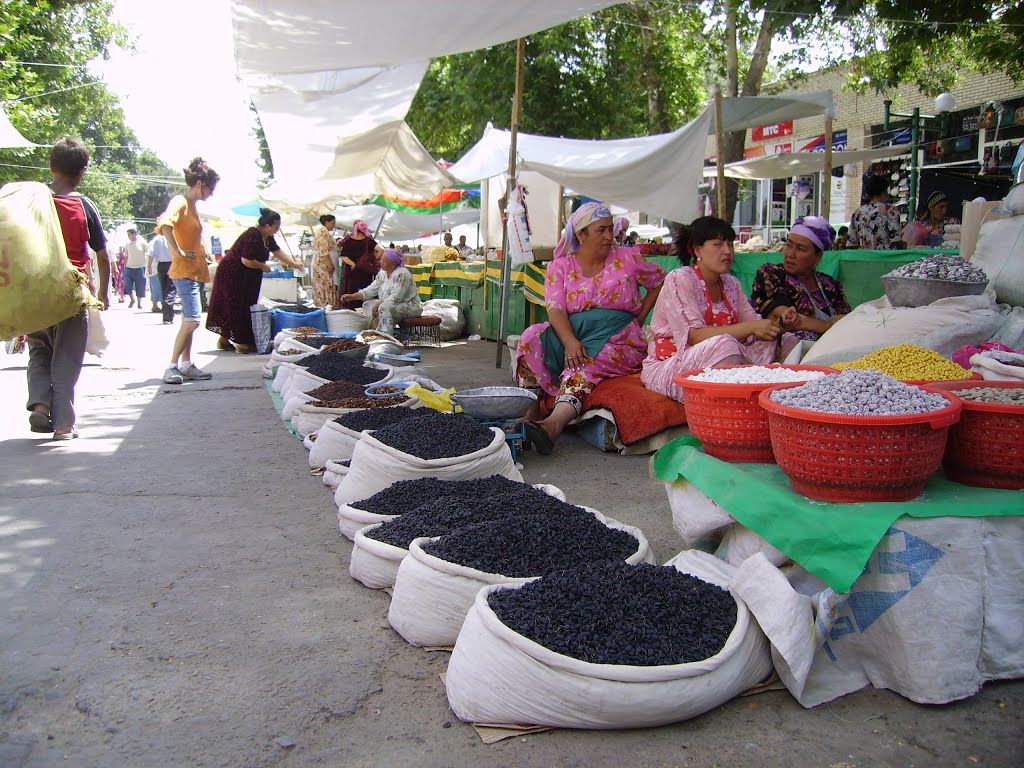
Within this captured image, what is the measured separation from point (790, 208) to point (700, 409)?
18.6m

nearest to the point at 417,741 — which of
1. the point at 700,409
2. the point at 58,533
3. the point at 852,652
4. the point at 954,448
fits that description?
the point at 852,652

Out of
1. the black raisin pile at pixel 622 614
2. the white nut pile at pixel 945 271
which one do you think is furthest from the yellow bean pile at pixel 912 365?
the black raisin pile at pixel 622 614

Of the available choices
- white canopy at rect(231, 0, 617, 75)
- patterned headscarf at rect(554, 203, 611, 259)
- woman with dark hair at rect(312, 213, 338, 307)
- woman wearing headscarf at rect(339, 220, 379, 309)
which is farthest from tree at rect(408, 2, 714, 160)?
patterned headscarf at rect(554, 203, 611, 259)

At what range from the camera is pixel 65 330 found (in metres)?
4.66

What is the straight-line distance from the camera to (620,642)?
74.4 inches

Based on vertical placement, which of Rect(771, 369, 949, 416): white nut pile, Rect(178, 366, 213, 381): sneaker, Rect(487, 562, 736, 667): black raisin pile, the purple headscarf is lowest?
Rect(178, 366, 213, 381): sneaker

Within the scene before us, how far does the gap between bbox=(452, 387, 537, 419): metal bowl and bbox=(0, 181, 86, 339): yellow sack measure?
2.18 m

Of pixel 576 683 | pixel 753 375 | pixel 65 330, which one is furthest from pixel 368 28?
pixel 576 683

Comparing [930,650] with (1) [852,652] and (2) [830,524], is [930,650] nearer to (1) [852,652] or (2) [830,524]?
(1) [852,652]

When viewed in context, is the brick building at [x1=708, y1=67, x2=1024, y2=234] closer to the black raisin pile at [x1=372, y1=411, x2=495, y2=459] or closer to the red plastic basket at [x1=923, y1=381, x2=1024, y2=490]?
the black raisin pile at [x1=372, y1=411, x2=495, y2=459]

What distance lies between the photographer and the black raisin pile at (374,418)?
4133 millimetres

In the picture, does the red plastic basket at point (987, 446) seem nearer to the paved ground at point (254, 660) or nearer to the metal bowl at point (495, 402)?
the paved ground at point (254, 660)

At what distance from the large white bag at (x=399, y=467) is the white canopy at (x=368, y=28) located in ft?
8.07

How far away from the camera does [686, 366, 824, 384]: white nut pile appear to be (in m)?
2.65
